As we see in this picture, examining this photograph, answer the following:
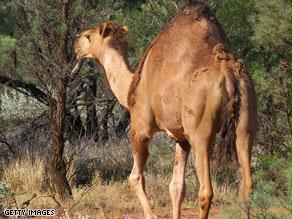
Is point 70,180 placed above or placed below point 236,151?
below

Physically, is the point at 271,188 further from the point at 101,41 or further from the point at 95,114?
the point at 95,114

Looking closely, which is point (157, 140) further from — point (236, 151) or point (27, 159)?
point (236, 151)

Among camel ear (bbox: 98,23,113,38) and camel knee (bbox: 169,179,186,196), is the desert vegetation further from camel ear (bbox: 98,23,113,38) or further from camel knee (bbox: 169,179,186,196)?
camel ear (bbox: 98,23,113,38)

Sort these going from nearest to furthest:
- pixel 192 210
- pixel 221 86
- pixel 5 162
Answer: pixel 221 86 < pixel 192 210 < pixel 5 162

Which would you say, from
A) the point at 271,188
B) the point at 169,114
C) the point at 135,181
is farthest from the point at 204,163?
the point at 135,181

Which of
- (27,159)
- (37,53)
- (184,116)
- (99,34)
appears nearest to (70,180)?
(27,159)

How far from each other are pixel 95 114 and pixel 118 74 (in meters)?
4.99

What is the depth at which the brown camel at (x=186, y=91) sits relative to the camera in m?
7.33

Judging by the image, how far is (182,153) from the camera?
9250mm

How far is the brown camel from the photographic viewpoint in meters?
7.33

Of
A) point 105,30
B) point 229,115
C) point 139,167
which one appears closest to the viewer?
point 229,115

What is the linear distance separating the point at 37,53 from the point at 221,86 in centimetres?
471

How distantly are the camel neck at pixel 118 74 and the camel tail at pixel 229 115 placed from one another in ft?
8.20

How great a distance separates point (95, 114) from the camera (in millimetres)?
14898
